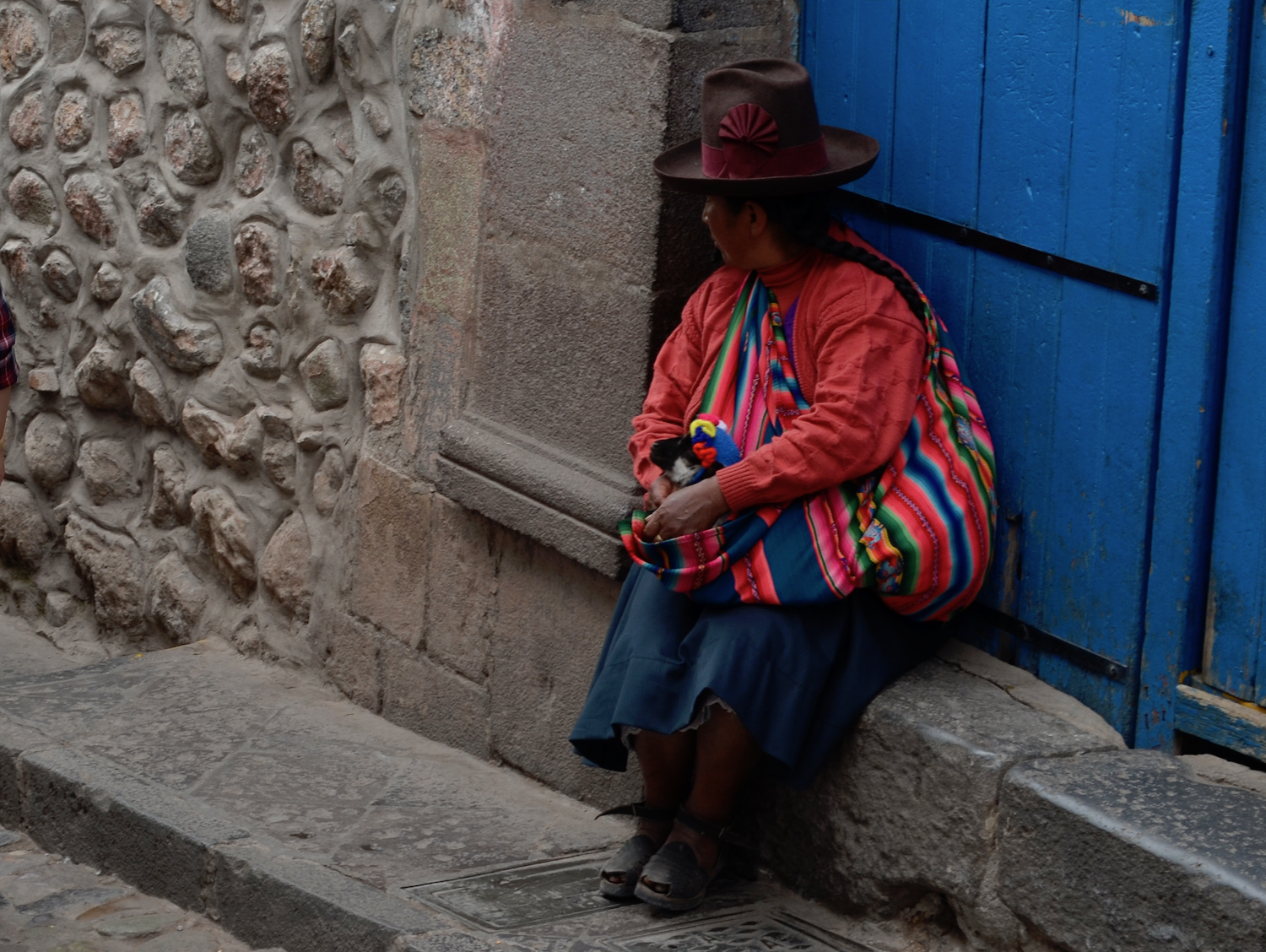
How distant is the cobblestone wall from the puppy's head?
1.21 m

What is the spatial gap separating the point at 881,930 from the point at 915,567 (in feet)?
2.15

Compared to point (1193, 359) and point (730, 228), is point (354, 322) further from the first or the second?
point (1193, 359)

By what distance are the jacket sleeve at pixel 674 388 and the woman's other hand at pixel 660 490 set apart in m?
0.05

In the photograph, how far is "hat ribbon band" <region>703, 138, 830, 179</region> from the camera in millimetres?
2977

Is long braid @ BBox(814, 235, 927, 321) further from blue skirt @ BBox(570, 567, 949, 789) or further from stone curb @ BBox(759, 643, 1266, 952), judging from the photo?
stone curb @ BBox(759, 643, 1266, 952)

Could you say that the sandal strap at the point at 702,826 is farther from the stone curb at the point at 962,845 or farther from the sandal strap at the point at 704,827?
the stone curb at the point at 962,845

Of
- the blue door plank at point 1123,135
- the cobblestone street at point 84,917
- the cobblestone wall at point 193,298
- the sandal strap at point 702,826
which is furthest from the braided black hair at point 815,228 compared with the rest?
the cobblestone street at point 84,917

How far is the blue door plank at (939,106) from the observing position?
3.04m

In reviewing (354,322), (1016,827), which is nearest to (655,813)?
(1016,827)

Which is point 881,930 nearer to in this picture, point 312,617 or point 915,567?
point 915,567

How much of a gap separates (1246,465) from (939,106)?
0.85 metres

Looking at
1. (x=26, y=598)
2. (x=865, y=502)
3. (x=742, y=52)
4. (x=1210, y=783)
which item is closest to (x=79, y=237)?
(x=26, y=598)

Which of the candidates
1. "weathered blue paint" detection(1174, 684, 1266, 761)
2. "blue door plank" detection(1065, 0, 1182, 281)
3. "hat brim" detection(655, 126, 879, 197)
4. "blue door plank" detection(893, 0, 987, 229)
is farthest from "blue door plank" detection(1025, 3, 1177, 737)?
"hat brim" detection(655, 126, 879, 197)

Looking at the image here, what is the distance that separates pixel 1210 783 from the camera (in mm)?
2693
